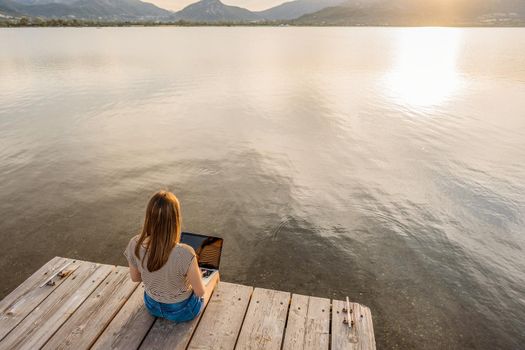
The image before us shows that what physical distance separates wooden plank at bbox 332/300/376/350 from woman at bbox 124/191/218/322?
2507 millimetres

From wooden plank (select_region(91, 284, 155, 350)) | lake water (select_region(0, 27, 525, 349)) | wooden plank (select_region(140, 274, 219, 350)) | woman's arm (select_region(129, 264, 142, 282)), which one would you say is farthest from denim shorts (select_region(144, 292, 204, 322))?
lake water (select_region(0, 27, 525, 349))

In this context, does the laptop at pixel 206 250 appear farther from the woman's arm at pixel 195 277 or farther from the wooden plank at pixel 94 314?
the wooden plank at pixel 94 314

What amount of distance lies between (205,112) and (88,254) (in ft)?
64.6

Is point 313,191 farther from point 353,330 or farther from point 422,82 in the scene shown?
point 422,82

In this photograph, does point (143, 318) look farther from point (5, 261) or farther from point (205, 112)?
point (205, 112)

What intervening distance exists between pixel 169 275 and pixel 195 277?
414 millimetres

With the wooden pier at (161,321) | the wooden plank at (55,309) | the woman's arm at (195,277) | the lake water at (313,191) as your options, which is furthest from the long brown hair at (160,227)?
the lake water at (313,191)

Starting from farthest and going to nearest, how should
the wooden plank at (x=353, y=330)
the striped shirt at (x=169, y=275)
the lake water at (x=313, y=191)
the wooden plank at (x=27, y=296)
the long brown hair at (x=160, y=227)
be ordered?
the lake water at (x=313, y=191) → the wooden plank at (x=27, y=296) → the wooden plank at (x=353, y=330) → the striped shirt at (x=169, y=275) → the long brown hair at (x=160, y=227)

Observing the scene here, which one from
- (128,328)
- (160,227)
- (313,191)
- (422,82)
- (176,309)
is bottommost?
(422,82)

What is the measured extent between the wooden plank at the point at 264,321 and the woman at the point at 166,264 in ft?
3.22

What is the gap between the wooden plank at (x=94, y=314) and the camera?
5773mm

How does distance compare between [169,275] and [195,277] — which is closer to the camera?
[169,275]

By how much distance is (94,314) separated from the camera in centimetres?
634

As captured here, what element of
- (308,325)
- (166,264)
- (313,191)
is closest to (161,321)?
(166,264)
